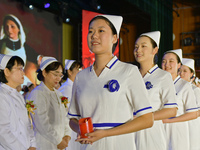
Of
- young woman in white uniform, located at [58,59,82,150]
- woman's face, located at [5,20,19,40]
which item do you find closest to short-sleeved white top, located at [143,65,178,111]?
young woman in white uniform, located at [58,59,82,150]

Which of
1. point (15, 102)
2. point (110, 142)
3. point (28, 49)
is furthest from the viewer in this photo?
point (28, 49)

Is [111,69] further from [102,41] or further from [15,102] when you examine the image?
[15,102]

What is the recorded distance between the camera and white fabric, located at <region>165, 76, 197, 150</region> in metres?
3.40

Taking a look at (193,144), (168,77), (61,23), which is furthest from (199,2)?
(168,77)

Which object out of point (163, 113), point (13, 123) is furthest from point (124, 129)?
point (13, 123)

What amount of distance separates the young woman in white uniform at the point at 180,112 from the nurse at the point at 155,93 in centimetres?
63

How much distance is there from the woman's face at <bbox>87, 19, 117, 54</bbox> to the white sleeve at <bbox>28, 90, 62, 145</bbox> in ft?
5.14

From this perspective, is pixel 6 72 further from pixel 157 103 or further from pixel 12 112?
pixel 157 103

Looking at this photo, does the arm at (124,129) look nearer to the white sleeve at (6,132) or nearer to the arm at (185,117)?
the white sleeve at (6,132)

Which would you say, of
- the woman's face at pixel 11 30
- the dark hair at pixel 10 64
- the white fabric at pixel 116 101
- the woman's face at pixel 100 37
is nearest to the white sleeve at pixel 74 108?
the white fabric at pixel 116 101

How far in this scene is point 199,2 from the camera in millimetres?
13211

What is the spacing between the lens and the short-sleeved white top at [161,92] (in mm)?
2699

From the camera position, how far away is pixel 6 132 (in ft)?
8.04

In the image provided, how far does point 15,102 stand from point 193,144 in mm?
2584
